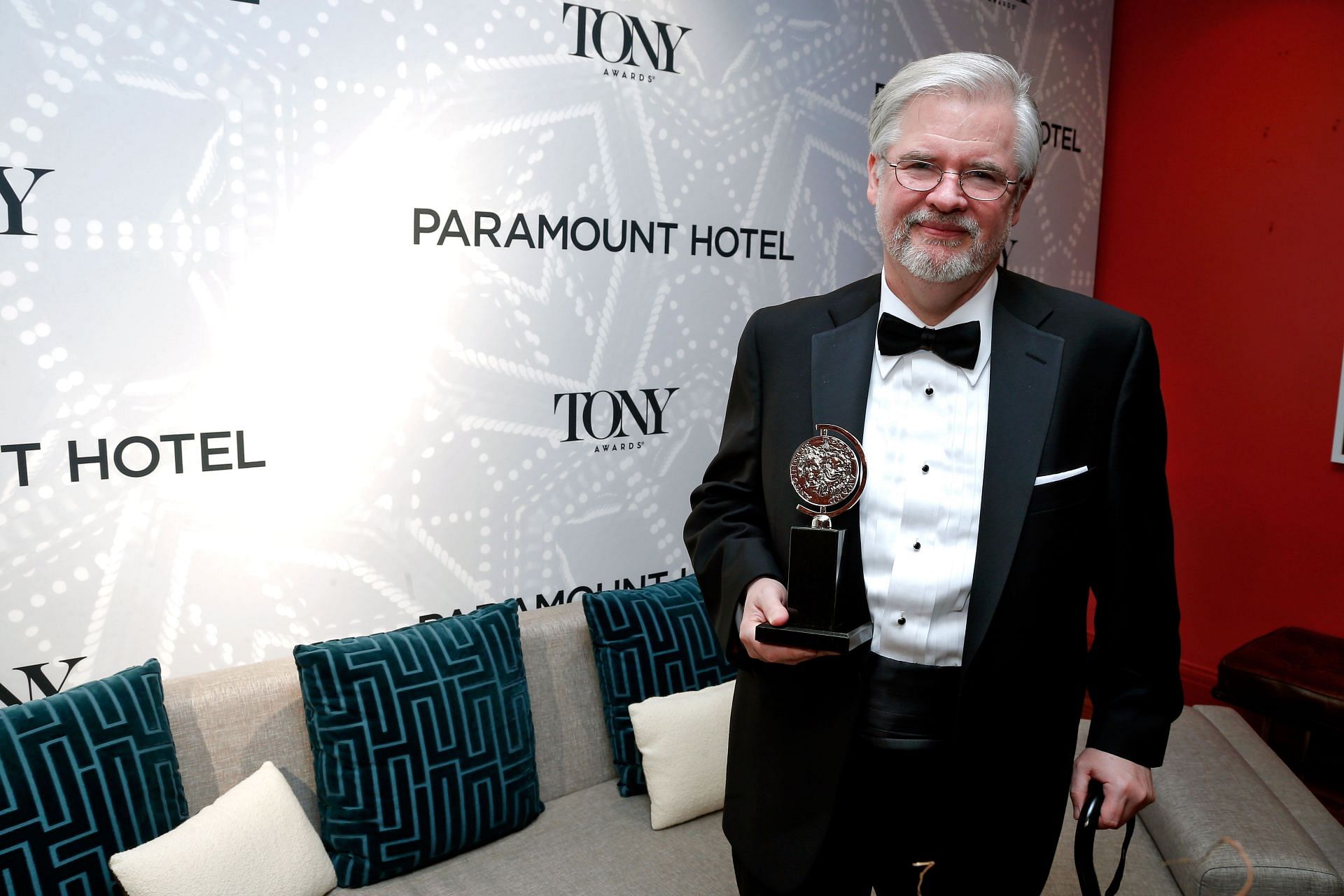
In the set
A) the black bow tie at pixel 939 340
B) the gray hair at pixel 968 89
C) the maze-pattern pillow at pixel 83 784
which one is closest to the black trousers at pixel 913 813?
the black bow tie at pixel 939 340

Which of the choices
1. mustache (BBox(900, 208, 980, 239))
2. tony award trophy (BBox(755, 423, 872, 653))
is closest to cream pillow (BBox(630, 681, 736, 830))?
tony award trophy (BBox(755, 423, 872, 653))

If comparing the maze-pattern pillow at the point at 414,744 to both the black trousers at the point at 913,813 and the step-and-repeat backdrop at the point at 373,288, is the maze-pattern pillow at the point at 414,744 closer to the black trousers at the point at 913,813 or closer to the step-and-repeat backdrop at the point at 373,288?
the step-and-repeat backdrop at the point at 373,288

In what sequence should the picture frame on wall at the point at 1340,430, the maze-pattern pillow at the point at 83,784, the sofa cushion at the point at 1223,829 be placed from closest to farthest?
the maze-pattern pillow at the point at 83,784 < the sofa cushion at the point at 1223,829 < the picture frame on wall at the point at 1340,430

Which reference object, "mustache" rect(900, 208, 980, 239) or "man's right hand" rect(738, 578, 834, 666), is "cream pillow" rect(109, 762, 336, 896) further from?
"mustache" rect(900, 208, 980, 239)

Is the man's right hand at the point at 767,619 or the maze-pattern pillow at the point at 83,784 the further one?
the maze-pattern pillow at the point at 83,784

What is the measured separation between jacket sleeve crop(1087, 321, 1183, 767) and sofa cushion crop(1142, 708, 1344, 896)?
743mm

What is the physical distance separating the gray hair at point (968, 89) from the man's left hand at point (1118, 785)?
2.51 feet

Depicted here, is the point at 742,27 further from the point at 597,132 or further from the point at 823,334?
the point at 823,334

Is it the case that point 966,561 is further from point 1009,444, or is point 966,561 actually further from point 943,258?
point 943,258

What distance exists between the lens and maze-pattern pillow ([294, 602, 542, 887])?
1832 mm

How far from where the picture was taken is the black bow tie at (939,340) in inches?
49.4

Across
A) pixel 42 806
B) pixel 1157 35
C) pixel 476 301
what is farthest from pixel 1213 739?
pixel 1157 35

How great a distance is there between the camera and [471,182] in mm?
2230

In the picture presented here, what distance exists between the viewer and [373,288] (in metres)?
2.13
